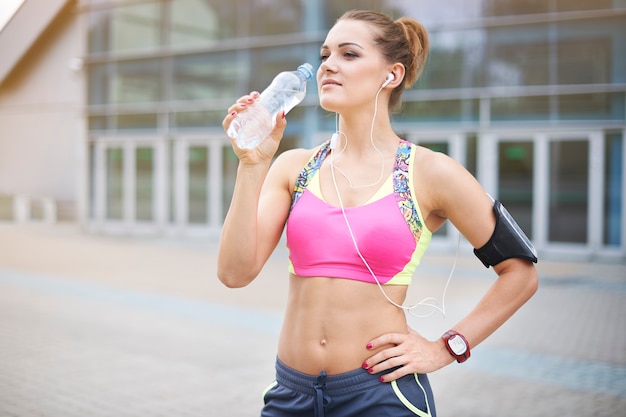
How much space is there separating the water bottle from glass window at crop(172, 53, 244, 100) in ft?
58.3

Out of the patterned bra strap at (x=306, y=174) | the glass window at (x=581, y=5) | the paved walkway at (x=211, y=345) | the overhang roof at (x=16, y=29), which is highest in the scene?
the glass window at (x=581, y=5)

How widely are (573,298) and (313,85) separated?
9.97 m

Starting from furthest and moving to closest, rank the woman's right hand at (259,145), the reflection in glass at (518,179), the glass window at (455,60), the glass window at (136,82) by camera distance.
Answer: the glass window at (136,82) < the glass window at (455,60) < the reflection in glass at (518,179) < the woman's right hand at (259,145)

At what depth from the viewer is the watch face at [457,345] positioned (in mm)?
2140

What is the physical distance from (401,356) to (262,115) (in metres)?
0.74

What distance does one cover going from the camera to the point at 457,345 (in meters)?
2.15

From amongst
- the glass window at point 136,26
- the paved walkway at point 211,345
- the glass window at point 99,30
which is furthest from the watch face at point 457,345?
the glass window at point 99,30

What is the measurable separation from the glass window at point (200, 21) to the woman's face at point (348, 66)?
18.3 meters

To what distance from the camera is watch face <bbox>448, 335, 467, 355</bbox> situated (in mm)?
2140

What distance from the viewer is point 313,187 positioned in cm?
214

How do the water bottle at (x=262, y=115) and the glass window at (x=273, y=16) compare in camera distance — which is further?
the glass window at (x=273, y=16)

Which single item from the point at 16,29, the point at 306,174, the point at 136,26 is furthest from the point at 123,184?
the point at 306,174

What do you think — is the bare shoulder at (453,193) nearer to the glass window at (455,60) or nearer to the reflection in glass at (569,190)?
the reflection in glass at (569,190)

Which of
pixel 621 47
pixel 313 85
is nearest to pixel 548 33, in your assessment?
pixel 621 47
